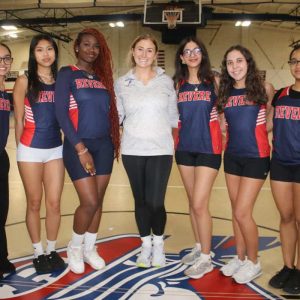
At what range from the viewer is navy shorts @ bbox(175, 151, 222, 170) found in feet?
10.2

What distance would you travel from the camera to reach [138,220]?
10.8ft

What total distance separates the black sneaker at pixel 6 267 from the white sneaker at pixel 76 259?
1.51 feet

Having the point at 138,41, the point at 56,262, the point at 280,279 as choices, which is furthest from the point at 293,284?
the point at 138,41

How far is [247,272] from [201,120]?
123cm

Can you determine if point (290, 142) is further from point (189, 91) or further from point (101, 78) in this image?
point (101, 78)

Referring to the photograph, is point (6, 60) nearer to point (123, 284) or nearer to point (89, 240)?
point (89, 240)

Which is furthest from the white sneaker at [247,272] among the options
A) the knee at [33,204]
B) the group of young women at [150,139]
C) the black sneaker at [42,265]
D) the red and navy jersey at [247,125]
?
the knee at [33,204]

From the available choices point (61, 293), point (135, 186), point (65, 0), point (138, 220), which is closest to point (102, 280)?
point (61, 293)

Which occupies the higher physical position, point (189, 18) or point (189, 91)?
point (189, 18)

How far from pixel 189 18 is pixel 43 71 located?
10.3m

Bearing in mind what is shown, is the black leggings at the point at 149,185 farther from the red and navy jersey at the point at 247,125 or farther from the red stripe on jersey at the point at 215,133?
the red and navy jersey at the point at 247,125

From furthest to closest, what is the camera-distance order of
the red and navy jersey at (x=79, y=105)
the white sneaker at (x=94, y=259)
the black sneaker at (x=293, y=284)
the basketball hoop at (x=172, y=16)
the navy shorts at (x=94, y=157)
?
1. the basketball hoop at (x=172, y=16)
2. the white sneaker at (x=94, y=259)
3. the navy shorts at (x=94, y=157)
4. the red and navy jersey at (x=79, y=105)
5. the black sneaker at (x=293, y=284)

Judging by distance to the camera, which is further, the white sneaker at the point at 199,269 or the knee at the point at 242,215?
the white sneaker at the point at 199,269

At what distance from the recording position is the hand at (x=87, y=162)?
115 inches
